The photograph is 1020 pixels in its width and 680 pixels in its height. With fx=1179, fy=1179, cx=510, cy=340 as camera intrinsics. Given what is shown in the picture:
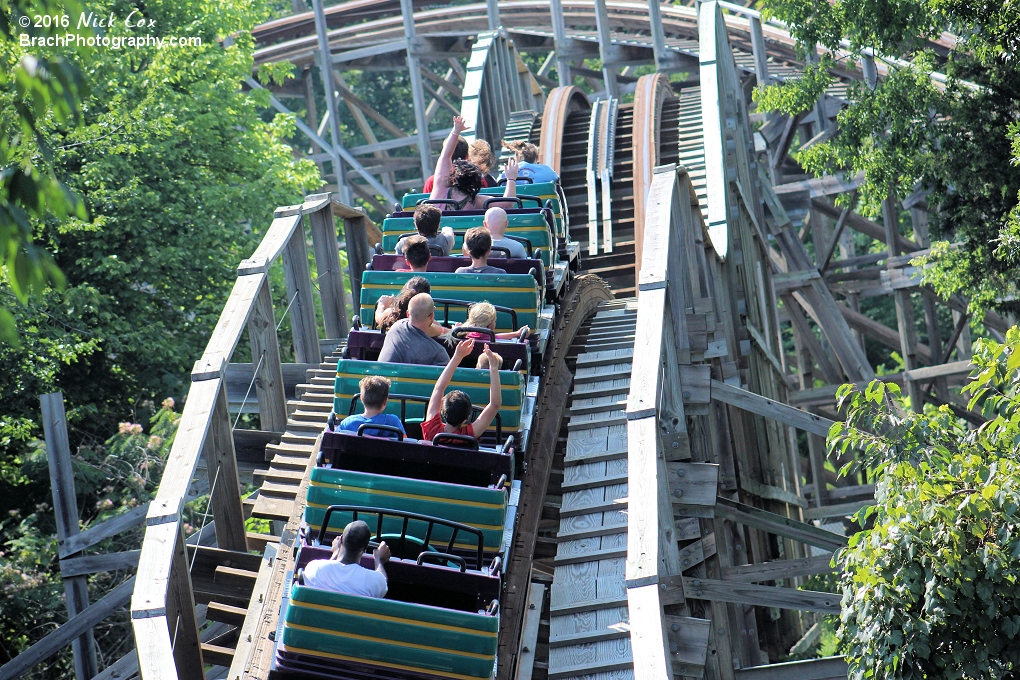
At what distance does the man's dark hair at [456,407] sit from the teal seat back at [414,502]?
0.40 meters

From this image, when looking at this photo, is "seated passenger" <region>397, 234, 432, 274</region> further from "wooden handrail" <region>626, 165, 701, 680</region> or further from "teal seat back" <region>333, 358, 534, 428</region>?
"wooden handrail" <region>626, 165, 701, 680</region>

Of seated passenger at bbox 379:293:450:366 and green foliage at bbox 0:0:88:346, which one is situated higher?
seated passenger at bbox 379:293:450:366

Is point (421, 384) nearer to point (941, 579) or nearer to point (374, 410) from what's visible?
point (374, 410)

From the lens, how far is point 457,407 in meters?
5.76

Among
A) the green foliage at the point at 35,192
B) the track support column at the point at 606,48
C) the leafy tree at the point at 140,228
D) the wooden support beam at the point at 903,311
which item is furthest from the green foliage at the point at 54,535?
the track support column at the point at 606,48

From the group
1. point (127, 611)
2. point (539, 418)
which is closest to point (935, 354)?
point (539, 418)

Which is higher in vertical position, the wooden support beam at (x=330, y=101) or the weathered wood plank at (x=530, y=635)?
the wooden support beam at (x=330, y=101)

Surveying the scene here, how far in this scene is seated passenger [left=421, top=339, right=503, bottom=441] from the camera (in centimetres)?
577

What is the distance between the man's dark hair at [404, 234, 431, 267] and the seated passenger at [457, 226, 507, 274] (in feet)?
0.77


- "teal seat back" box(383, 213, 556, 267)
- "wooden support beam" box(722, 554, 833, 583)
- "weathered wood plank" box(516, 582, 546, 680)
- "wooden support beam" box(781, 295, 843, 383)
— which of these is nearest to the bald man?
"teal seat back" box(383, 213, 556, 267)

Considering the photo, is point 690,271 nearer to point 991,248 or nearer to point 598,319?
point 598,319

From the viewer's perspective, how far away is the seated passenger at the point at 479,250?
7.40 meters

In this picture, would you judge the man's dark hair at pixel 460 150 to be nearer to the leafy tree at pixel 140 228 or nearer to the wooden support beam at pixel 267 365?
the wooden support beam at pixel 267 365

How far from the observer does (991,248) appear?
31.9 ft
